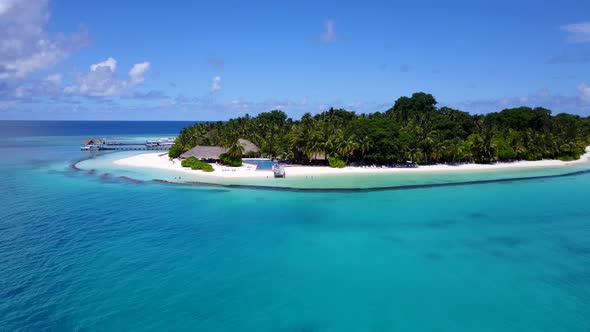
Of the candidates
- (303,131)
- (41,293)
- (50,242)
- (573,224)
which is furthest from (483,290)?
(303,131)

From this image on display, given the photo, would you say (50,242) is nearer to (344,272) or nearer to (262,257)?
(262,257)

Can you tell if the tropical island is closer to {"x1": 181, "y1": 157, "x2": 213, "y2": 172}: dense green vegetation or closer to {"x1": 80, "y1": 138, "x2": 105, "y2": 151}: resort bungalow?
{"x1": 181, "y1": 157, "x2": 213, "y2": 172}: dense green vegetation

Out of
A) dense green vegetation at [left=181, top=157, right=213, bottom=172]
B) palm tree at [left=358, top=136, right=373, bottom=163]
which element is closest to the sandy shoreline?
dense green vegetation at [left=181, top=157, right=213, bottom=172]

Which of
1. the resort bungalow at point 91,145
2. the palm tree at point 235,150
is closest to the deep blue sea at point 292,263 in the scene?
the palm tree at point 235,150

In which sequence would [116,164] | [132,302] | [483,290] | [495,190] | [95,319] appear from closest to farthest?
[95,319]
[132,302]
[483,290]
[495,190]
[116,164]

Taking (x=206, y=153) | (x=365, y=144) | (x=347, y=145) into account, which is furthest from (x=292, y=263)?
(x=206, y=153)

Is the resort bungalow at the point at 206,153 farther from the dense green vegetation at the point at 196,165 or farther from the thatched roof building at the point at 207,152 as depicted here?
the dense green vegetation at the point at 196,165
